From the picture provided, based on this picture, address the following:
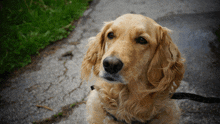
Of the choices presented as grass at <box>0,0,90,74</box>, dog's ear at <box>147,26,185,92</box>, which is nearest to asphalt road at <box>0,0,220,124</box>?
grass at <box>0,0,90,74</box>

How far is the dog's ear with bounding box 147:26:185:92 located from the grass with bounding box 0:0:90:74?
3.17 metres

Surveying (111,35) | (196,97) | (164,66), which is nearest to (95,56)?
(111,35)

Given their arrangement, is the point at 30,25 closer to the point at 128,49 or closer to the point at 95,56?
the point at 95,56

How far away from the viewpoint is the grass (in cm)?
336

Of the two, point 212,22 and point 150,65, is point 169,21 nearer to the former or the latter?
point 212,22

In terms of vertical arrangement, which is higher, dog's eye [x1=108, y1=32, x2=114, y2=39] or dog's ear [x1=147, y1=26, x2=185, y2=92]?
dog's eye [x1=108, y1=32, x2=114, y2=39]

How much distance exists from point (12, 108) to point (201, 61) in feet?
14.2

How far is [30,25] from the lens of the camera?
4.09m

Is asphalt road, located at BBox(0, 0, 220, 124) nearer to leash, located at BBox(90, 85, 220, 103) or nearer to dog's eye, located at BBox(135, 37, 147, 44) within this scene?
leash, located at BBox(90, 85, 220, 103)

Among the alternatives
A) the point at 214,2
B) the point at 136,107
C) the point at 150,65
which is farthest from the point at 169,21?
the point at 136,107

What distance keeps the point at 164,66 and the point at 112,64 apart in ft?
2.76

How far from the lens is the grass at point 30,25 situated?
132 inches

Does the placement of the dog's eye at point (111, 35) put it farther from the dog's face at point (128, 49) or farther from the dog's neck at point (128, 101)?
the dog's neck at point (128, 101)

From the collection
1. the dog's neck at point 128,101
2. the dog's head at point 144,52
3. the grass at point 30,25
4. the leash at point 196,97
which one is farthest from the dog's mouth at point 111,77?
the grass at point 30,25
